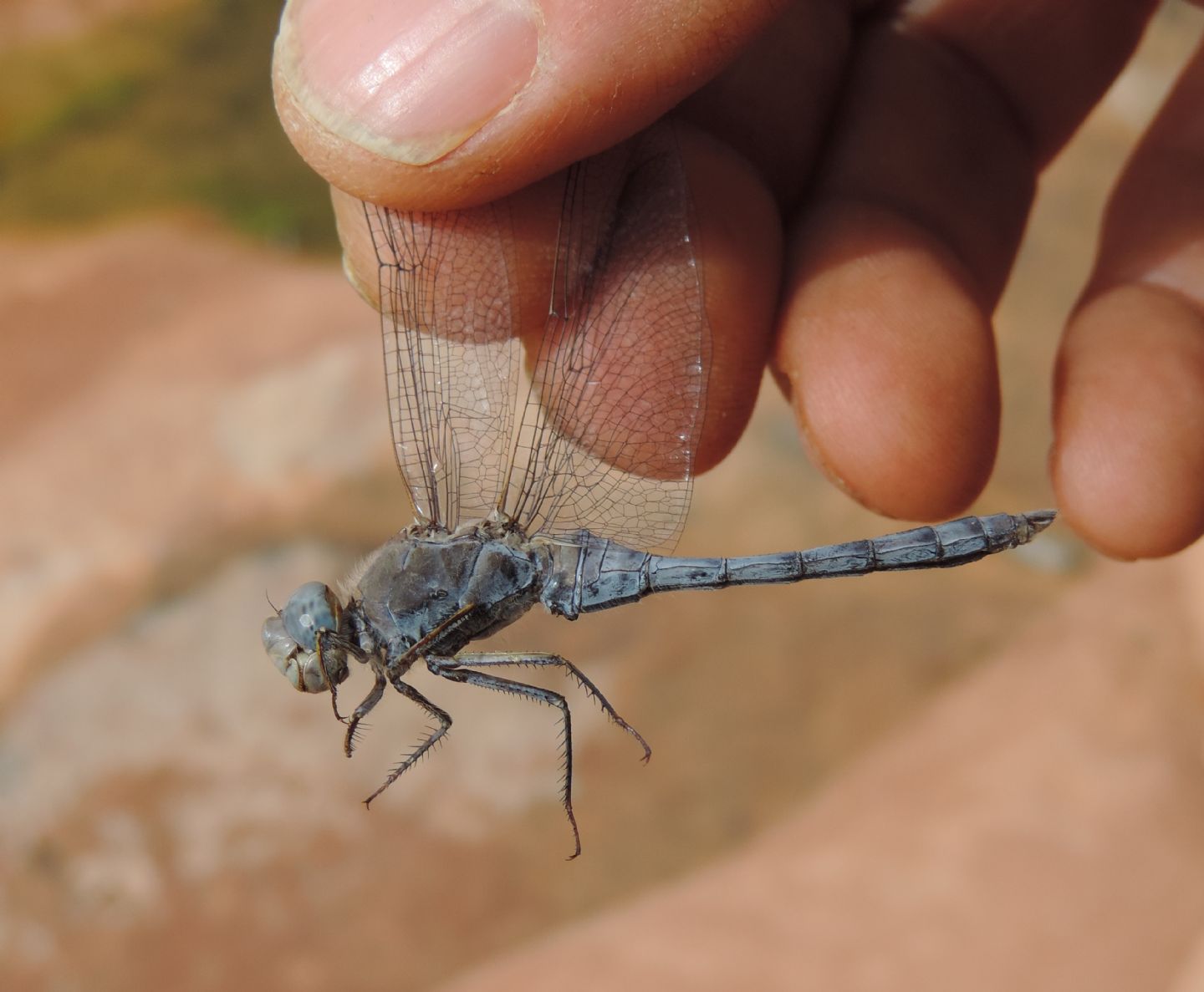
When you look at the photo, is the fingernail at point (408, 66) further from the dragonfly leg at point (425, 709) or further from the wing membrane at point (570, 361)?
the dragonfly leg at point (425, 709)

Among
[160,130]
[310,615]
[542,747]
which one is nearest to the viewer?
[310,615]

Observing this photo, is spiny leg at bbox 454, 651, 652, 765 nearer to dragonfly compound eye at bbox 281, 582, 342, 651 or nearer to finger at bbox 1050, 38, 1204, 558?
dragonfly compound eye at bbox 281, 582, 342, 651

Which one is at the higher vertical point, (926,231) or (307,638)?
(926,231)

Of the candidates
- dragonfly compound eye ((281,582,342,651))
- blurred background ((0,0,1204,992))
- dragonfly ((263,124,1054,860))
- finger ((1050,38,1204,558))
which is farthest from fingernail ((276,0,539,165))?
blurred background ((0,0,1204,992))

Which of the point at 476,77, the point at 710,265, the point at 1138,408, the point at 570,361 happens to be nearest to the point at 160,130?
the point at 570,361

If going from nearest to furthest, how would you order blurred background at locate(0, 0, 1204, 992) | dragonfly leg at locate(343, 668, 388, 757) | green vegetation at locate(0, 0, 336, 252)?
dragonfly leg at locate(343, 668, 388, 757), blurred background at locate(0, 0, 1204, 992), green vegetation at locate(0, 0, 336, 252)

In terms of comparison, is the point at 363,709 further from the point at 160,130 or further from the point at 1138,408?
the point at 160,130

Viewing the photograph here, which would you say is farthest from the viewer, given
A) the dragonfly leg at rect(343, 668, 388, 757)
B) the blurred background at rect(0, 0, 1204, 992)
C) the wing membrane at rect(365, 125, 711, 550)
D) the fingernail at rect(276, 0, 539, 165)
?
the blurred background at rect(0, 0, 1204, 992)

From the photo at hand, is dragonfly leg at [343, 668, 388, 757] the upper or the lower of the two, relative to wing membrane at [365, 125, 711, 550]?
lower
